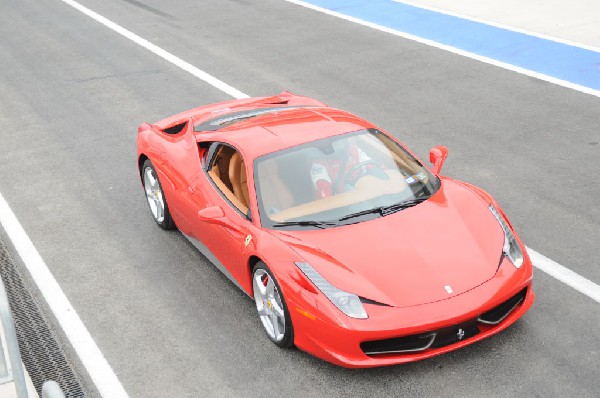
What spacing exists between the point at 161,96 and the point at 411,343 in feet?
25.9

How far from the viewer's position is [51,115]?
12242 millimetres

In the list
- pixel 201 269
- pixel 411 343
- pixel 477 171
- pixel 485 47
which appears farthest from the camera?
pixel 485 47

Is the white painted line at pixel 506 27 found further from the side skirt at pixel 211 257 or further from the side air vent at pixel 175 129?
the side skirt at pixel 211 257

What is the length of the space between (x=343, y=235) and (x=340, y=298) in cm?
68

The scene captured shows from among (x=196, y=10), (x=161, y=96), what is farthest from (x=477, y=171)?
(x=196, y=10)

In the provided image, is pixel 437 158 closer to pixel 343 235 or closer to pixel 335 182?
pixel 335 182

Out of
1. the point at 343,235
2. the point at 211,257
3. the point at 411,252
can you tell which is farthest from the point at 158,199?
the point at 411,252

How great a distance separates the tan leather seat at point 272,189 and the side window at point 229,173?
0.56 ft

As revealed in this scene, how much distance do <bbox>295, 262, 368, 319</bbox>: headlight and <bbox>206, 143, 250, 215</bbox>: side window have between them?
3.57 ft

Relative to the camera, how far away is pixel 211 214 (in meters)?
7.05

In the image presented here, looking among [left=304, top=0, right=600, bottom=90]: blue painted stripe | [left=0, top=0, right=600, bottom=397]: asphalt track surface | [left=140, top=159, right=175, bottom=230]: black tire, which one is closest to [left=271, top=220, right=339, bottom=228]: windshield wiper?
[left=0, top=0, right=600, bottom=397]: asphalt track surface

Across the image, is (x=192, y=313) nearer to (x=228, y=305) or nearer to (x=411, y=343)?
(x=228, y=305)

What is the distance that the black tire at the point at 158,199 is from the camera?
8.55m

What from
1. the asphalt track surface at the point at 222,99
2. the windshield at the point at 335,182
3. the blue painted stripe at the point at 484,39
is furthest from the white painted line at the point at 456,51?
the windshield at the point at 335,182
